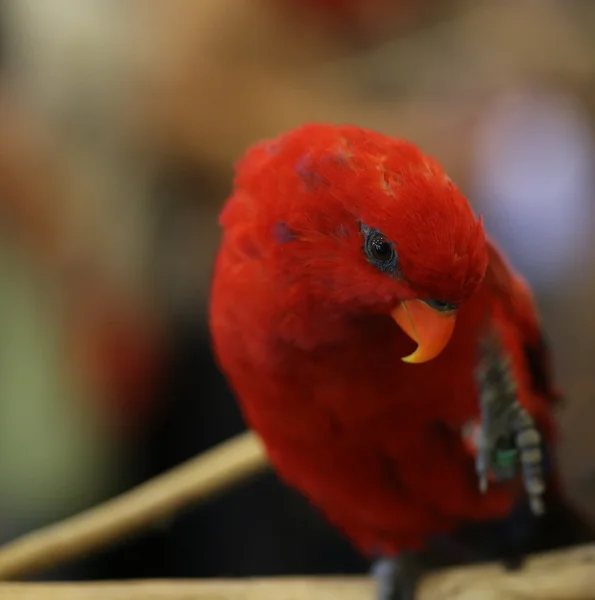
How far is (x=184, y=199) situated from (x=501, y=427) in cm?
55

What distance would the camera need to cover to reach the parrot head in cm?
34

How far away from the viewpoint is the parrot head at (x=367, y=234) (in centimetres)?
34

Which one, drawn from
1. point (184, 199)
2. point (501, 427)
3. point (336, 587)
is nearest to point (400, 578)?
point (336, 587)

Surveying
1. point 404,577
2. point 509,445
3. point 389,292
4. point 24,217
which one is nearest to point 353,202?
point 389,292

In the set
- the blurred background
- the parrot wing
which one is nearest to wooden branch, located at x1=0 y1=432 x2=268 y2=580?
the blurred background

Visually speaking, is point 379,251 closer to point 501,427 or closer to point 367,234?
point 367,234

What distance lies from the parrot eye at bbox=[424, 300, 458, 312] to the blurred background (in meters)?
0.19

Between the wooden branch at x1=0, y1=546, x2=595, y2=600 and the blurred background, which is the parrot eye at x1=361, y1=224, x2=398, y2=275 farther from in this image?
the wooden branch at x1=0, y1=546, x2=595, y2=600

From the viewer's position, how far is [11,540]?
0.63m

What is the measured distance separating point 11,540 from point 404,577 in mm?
358

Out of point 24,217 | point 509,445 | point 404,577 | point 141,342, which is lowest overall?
point 404,577

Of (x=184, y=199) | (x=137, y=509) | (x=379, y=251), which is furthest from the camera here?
(x=184, y=199)

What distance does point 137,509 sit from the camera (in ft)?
2.22

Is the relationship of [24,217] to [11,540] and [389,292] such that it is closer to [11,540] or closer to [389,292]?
[11,540]
